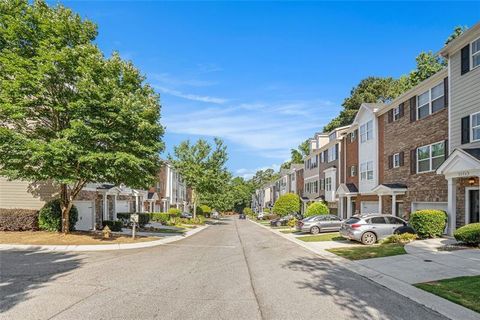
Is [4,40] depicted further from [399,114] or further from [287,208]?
[287,208]

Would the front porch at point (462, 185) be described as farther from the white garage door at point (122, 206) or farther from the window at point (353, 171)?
A: the white garage door at point (122, 206)

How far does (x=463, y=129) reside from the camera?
19.5 meters

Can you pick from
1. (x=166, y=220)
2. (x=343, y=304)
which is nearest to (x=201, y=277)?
(x=343, y=304)

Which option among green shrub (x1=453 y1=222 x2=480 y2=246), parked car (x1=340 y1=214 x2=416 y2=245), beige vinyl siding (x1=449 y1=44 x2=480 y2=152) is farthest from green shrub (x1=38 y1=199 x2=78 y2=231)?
beige vinyl siding (x1=449 y1=44 x2=480 y2=152)

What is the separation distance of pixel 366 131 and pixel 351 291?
2602 cm

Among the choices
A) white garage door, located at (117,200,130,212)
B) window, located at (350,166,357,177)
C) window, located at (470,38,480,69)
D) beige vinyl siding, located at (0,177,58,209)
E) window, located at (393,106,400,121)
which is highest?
window, located at (470,38,480,69)

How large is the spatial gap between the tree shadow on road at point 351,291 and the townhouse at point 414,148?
39.5ft

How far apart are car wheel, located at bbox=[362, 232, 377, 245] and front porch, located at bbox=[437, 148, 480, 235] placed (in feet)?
11.9

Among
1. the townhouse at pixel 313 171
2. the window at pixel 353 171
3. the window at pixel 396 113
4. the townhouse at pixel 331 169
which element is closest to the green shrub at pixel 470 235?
the window at pixel 396 113

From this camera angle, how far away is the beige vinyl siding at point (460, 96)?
1849 centimetres

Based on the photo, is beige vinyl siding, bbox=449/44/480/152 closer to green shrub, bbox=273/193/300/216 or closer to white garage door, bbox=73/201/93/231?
white garage door, bbox=73/201/93/231

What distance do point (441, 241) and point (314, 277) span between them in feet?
33.0

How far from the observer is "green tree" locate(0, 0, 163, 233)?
18.5 m

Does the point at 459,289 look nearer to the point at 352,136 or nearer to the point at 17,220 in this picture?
the point at 17,220
